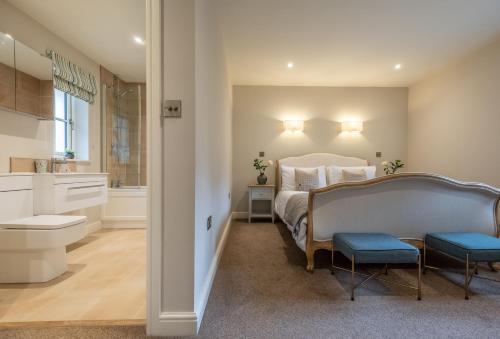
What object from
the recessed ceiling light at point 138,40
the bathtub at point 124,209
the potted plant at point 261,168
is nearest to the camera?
the recessed ceiling light at point 138,40

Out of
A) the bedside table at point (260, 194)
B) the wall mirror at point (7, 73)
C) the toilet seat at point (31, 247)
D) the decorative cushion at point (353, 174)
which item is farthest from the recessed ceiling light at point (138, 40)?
the decorative cushion at point (353, 174)

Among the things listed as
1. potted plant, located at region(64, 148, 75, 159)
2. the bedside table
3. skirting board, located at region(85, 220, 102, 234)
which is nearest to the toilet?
potted plant, located at region(64, 148, 75, 159)

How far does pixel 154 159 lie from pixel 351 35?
2751mm

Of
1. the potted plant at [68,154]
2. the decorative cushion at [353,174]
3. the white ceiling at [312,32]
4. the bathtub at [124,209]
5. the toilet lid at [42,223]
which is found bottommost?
the bathtub at [124,209]

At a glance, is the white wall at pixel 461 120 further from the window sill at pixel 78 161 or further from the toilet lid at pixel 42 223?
the window sill at pixel 78 161

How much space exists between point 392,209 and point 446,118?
258 cm

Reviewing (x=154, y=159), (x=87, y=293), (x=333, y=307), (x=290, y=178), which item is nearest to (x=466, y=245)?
(x=333, y=307)

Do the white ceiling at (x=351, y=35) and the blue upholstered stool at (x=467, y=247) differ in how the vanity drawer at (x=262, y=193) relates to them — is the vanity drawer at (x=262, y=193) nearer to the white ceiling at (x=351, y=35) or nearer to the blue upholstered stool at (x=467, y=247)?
the white ceiling at (x=351, y=35)

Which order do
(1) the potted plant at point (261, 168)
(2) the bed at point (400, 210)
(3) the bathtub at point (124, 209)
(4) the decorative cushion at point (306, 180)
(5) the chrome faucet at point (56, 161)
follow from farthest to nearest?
1. (1) the potted plant at point (261, 168)
2. (4) the decorative cushion at point (306, 180)
3. (3) the bathtub at point (124, 209)
4. (5) the chrome faucet at point (56, 161)
5. (2) the bed at point (400, 210)

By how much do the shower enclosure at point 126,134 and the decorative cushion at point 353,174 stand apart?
3246mm

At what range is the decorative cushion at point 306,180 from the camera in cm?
408

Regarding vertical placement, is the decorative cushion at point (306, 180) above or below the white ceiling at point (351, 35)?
below

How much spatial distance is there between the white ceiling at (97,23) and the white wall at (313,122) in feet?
6.60

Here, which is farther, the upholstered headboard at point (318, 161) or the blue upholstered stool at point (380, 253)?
the upholstered headboard at point (318, 161)
